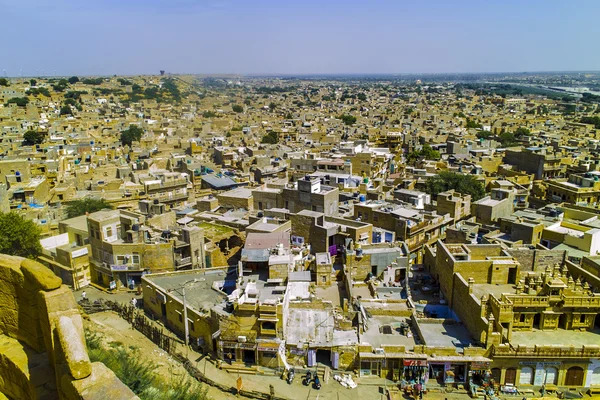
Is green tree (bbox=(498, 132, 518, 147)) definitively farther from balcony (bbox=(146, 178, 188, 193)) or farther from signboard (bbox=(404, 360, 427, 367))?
signboard (bbox=(404, 360, 427, 367))

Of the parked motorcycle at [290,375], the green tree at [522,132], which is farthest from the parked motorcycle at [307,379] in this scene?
the green tree at [522,132]

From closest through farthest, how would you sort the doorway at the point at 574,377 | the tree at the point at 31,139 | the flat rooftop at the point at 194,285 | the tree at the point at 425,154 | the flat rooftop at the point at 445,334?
the doorway at the point at 574,377
the flat rooftop at the point at 445,334
the flat rooftop at the point at 194,285
the tree at the point at 425,154
the tree at the point at 31,139

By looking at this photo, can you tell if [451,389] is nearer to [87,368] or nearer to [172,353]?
[172,353]

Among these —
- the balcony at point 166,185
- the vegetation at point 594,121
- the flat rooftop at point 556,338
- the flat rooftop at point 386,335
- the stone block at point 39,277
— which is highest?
the stone block at point 39,277

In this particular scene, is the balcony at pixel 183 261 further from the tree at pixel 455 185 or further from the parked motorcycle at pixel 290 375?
the tree at pixel 455 185

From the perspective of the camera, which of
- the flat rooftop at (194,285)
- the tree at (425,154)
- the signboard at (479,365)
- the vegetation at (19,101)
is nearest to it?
the signboard at (479,365)

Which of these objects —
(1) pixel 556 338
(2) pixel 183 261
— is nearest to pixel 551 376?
(1) pixel 556 338
